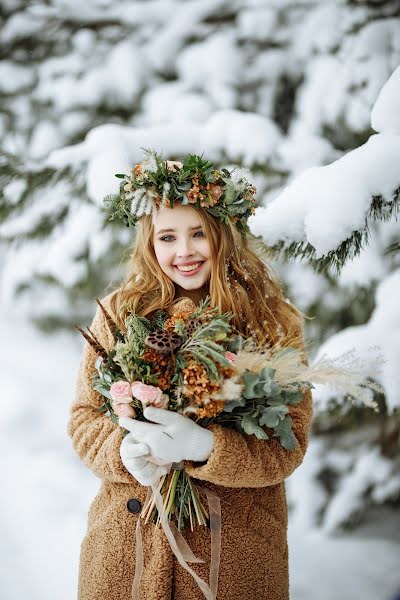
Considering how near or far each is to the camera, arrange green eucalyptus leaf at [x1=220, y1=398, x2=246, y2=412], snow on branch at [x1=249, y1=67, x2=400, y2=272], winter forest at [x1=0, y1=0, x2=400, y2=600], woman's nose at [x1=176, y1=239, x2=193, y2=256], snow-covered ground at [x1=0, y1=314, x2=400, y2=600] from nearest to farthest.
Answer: snow on branch at [x1=249, y1=67, x2=400, y2=272] < green eucalyptus leaf at [x1=220, y1=398, x2=246, y2=412] < woman's nose at [x1=176, y1=239, x2=193, y2=256] < winter forest at [x1=0, y1=0, x2=400, y2=600] < snow-covered ground at [x1=0, y1=314, x2=400, y2=600]

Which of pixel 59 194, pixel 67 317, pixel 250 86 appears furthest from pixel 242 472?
pixel 67 317

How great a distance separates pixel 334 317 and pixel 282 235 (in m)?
1.95

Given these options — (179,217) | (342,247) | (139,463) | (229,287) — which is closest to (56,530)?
(139,463)

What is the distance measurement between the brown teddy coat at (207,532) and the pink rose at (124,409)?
0.19 metres

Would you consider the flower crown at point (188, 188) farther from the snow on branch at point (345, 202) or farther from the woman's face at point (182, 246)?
the snow on branch at point (345, 202)

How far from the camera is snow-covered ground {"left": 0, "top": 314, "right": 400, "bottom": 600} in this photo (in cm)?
281

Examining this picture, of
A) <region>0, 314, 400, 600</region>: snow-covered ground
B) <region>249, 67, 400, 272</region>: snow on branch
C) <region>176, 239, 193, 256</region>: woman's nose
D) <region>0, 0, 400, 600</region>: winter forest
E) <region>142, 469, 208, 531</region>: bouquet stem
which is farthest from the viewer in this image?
<region>0, 314, 400, 600</region>: snow-covered ground

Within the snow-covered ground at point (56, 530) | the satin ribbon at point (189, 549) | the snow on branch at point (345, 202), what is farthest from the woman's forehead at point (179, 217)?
the snow-covered ground at point (56, 530)

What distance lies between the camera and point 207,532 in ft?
5.14

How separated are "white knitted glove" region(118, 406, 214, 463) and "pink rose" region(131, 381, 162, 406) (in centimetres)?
3

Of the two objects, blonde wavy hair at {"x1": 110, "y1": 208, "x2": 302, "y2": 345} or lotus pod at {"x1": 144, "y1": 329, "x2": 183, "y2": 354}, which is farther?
blonde wavy hair at {"x1": 110, "y1": 208, "x2": 302, "y2": 345}

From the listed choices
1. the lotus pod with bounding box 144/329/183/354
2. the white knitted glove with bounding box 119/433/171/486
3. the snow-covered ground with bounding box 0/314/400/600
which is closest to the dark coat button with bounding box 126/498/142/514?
the white knitted glove with bounding box 119/433/171/486

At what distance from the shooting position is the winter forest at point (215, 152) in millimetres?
2547

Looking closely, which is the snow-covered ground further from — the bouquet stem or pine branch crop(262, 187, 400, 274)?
pine branch crop(262, 187, 400, 274)
